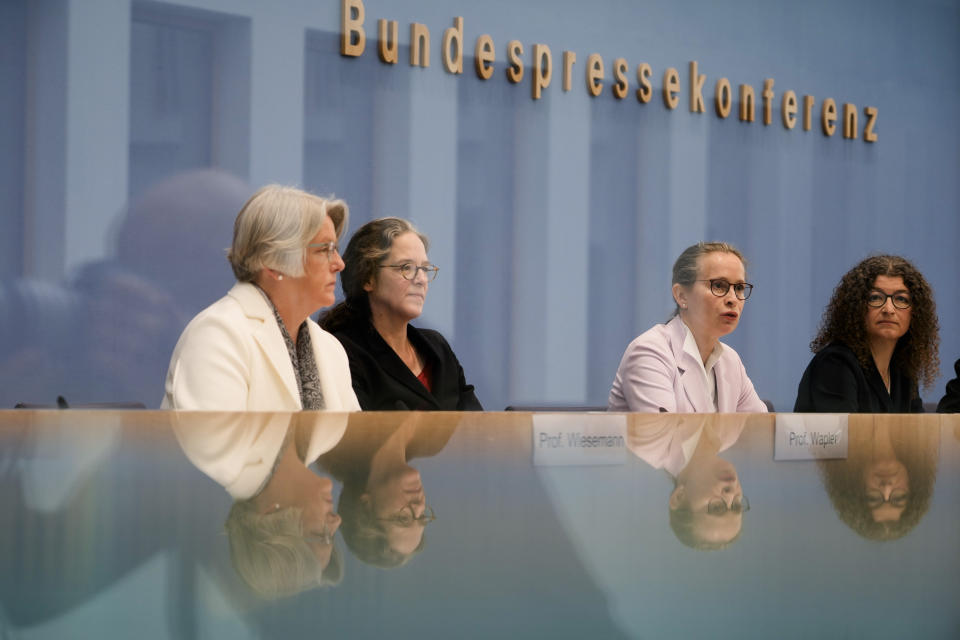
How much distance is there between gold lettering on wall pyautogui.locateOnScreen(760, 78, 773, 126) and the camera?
237 inches

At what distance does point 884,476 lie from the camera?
1405mm

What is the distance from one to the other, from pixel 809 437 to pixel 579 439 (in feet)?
1.09

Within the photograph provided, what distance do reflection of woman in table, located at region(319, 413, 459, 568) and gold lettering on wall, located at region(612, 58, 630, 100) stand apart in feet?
15.0

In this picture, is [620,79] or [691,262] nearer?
[691,262]

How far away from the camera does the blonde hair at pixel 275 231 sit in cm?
220

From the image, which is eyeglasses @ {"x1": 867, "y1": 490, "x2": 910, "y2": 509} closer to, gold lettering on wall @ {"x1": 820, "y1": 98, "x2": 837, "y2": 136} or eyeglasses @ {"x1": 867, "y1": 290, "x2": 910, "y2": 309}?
eyeglasses @ {"x1": 867, "y1": 290, "x2": 910, "y2": 309}

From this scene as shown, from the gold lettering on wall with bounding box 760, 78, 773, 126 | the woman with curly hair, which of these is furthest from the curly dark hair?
the gold lettering on wall with bounding box 760, 78, 773, 126

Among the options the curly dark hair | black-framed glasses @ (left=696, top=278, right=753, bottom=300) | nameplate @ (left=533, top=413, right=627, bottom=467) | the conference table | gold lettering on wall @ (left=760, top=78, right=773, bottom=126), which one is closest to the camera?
the conference table

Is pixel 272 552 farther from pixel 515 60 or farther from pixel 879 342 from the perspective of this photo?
pixel 515 60

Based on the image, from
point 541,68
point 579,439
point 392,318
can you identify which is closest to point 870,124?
point 541,68

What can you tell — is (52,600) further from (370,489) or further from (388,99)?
(388,99)

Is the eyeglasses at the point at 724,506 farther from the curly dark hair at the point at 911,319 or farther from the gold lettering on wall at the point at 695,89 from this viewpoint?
the gold lettering on wall at the point at 695,89

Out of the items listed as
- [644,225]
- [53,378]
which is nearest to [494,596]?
[53,378]

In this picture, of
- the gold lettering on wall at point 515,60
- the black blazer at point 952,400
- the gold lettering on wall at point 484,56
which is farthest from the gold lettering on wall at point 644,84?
the black blazer at point 952,400
